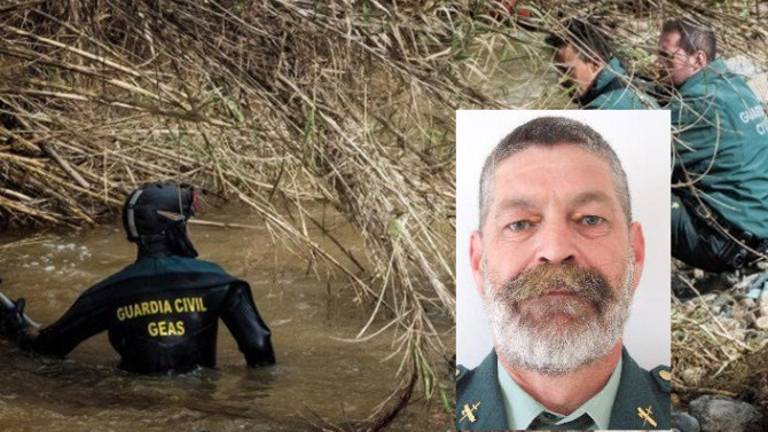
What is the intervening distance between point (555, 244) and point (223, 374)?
1736 mm

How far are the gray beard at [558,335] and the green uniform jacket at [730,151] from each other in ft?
6.35

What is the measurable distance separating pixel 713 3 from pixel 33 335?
2623 millimetres

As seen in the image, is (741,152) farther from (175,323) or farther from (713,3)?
(175,323)

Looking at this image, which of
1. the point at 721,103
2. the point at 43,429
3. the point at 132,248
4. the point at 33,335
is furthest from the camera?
the point at 132,248

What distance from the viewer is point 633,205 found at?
3816 millimetres

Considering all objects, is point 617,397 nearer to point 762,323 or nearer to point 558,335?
point 558,335

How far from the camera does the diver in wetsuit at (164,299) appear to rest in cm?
488

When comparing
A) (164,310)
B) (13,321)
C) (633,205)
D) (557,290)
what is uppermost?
(633,205)

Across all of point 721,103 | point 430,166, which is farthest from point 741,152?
point 430,166

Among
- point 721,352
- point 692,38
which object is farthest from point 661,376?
point 692,38

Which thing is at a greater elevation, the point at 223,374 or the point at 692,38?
the point at 692,38

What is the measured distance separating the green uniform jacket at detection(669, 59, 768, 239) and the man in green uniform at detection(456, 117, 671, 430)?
6.26ft

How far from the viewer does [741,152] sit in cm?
580

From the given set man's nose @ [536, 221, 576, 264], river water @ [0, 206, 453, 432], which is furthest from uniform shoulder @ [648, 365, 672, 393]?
river water @ [0, 206, 453, 432]
